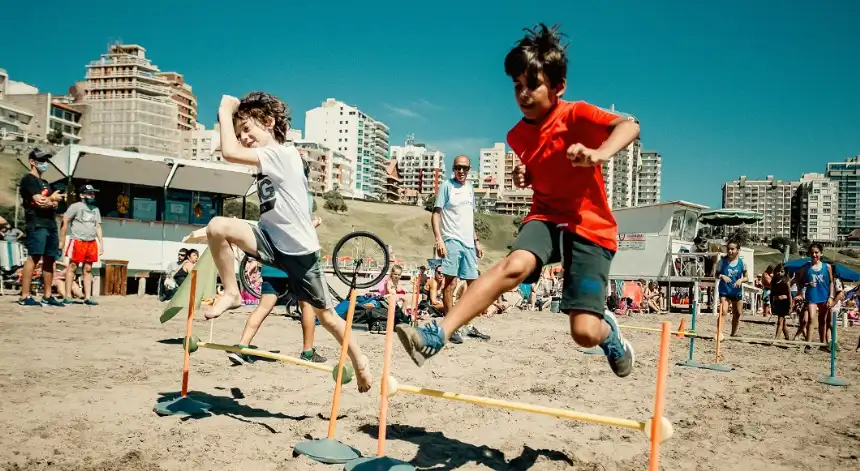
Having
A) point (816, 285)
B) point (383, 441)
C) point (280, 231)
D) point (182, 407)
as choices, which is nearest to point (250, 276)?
point (182, 407)

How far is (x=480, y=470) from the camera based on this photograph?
124 inches

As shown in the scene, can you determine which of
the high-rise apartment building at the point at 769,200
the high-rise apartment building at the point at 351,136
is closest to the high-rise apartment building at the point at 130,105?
the high-rise apartment building at the point at 351,136

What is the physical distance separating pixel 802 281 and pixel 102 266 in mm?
16716

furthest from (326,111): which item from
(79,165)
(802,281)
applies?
(802,281)

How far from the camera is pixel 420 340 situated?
281 cm

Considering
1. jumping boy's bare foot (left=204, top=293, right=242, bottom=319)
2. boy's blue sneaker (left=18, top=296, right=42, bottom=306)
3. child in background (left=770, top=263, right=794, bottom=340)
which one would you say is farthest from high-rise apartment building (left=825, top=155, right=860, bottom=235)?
jumping boy's bare foot (left=204, top=293, right=242, bottom=319)

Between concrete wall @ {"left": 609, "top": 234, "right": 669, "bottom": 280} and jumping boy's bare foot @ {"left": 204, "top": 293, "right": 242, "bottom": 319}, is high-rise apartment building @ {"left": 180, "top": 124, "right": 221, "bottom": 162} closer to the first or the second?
concrete wall @ {"left": 609, "top": 234, "right": 669, "bottom": 280}

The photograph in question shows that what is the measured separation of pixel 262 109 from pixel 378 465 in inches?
99.0

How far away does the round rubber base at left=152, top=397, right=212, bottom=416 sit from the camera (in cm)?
373

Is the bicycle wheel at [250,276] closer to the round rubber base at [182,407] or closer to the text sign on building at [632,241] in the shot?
the round rubber base at [182,407]

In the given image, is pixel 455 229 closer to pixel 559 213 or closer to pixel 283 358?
pixel 283 358

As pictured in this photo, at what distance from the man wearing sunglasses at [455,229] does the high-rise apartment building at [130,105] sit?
123042 millimetres

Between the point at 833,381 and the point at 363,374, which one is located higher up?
the point at 363,374

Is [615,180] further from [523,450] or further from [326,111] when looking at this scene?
[523,450]
